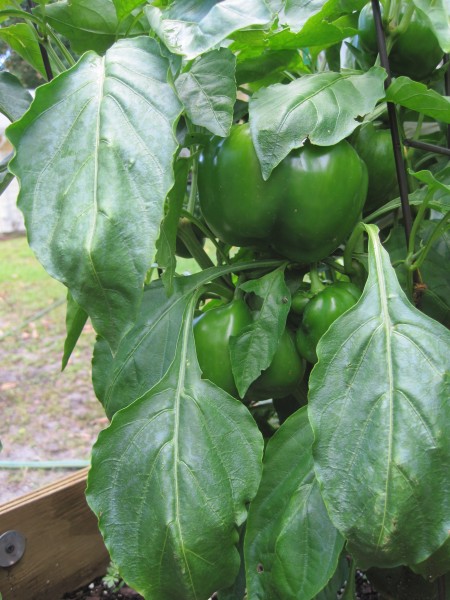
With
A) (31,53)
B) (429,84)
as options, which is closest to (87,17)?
(31,53)

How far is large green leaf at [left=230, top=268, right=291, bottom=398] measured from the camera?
52 cm

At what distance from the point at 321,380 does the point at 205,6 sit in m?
0.29

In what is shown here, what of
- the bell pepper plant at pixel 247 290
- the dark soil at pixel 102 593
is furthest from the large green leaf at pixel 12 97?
the dark soil at pixel 102 593

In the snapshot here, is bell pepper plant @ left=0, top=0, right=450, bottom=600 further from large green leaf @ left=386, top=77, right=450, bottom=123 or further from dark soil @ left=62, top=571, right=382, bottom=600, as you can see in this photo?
dark soil @ left=62, top=571, right=382, bottom=600

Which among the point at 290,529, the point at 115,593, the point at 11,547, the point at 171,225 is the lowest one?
the point at 115,593

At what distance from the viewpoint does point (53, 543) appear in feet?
2.75

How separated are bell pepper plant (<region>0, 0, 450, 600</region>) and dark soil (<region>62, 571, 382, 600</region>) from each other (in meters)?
0.29

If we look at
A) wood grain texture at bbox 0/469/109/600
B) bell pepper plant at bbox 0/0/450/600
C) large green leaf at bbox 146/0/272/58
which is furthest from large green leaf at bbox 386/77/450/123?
wood grain texture at bbox 0/469/109/600

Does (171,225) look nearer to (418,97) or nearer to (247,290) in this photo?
(247,290)

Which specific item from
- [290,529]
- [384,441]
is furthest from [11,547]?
[384,441]

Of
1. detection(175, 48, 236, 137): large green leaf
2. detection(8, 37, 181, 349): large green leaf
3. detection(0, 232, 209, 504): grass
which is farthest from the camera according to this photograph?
detection(0, 232, 209, 504): grass

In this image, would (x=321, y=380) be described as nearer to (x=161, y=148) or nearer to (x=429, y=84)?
(x=161, y=148)

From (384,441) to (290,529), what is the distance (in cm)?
11

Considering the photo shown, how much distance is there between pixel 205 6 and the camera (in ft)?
1.60
